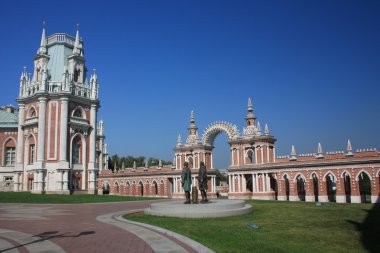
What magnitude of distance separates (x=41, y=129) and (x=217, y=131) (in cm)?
2628

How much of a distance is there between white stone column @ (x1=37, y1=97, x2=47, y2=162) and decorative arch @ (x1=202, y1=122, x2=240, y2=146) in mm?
24059

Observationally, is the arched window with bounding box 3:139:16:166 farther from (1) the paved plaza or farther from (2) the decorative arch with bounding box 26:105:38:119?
(1) the paved plaza

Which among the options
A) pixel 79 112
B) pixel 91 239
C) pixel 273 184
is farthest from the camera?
pixel 79 112

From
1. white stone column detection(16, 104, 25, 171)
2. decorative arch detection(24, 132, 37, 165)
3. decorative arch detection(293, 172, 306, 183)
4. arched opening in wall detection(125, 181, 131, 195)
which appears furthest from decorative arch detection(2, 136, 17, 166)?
decorative arch detection(293, 172, 306, 183)

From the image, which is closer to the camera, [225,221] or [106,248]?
[106,248]

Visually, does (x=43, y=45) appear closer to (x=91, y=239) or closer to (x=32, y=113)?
(x=32, y=113)

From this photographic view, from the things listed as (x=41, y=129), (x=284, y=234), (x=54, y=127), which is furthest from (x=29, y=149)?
(x=284, y=234)

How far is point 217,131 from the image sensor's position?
2196 inches

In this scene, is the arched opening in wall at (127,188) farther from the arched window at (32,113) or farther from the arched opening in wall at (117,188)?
the arched window at (32,113)

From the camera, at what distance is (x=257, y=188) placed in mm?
48125

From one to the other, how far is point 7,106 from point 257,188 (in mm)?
50023

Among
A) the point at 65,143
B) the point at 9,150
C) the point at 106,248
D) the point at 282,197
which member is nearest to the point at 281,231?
the point at 106,248

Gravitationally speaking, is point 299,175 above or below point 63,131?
below

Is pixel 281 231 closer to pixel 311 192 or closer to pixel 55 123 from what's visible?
pixel 311 192
